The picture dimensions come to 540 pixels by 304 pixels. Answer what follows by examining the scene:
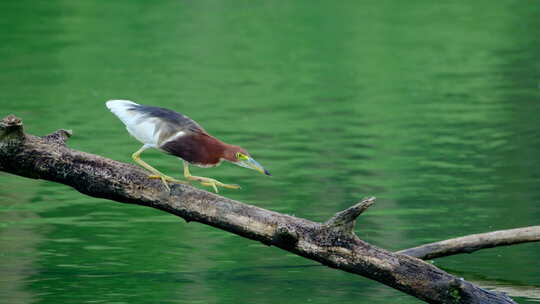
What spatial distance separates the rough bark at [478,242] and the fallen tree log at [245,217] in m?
1.31

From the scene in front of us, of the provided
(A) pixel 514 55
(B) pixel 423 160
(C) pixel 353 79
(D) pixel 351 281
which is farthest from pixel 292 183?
(A) pixel 514 55

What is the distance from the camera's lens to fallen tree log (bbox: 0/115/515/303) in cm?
583

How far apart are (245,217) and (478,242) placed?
6.64 ft

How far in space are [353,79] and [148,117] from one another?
11.8 metres

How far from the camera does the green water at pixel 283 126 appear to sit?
7.95 metres

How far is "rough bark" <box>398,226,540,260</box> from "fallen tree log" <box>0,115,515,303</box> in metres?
1.31

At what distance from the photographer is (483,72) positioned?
17.5m

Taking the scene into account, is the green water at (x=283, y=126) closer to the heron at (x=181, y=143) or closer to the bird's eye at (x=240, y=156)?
the heron at (x=181, y=143)

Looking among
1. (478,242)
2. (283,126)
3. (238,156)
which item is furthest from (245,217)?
(283,126)

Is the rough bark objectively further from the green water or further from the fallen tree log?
the fallen tree log

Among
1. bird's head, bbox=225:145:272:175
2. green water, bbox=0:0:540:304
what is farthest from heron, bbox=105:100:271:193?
green water, bbox=0:0:540:304

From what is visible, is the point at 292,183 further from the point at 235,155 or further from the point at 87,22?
the point at 87,22

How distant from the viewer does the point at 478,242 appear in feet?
24.0

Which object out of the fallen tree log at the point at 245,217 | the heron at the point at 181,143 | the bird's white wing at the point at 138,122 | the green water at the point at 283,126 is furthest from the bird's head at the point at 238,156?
the green water at the point at 283,126
